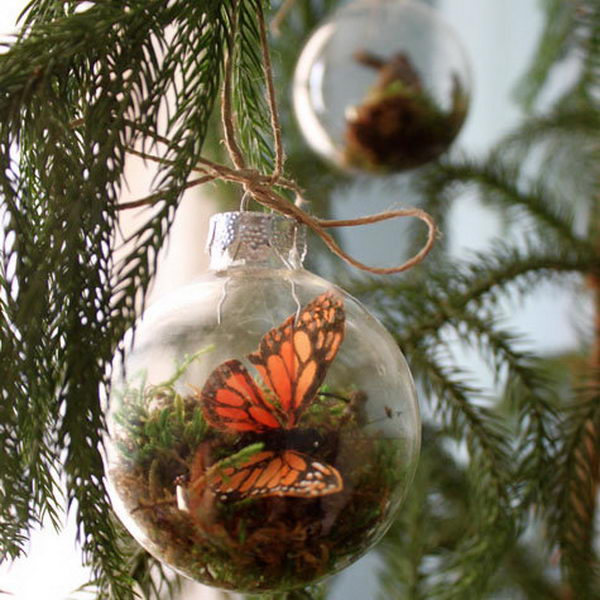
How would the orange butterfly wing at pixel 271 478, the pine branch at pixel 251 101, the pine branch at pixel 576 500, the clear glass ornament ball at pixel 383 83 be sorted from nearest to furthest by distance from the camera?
the orange butterfly wing at pixel 271 478 < the pine branch at pixel 251 101 < the pine branch at pixel 576 500 < the clear glass ornament ball at pixel 383 83

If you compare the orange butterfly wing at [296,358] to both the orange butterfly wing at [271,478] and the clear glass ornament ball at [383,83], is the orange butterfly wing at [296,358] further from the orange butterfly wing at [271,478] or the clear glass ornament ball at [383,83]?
the clear glass ornament ball at [383,83]

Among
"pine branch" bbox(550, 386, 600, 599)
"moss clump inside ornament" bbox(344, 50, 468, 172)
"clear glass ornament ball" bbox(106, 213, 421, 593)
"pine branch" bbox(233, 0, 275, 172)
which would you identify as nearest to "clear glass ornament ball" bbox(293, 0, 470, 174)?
"moss clump inside ornament" bbox(344, 50, 468, 172)

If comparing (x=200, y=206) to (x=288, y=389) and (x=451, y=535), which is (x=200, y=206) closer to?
(x=451, y=535)

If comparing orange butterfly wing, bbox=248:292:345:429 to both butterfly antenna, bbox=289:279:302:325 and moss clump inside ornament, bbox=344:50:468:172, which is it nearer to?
butterfly antenna, bbox=289:279:302:325

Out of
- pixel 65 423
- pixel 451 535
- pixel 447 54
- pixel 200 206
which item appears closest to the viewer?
pixel 65 423

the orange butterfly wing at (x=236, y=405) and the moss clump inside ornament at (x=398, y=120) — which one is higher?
the orange butterfly wing at (x=236, y=405)

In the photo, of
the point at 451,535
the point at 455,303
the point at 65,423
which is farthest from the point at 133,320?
the point at 451,535

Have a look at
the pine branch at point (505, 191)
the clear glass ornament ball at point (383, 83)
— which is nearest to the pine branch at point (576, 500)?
the pine branch at point (505, 191)

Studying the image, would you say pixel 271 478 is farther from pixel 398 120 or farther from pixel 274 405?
pixel 398 120
